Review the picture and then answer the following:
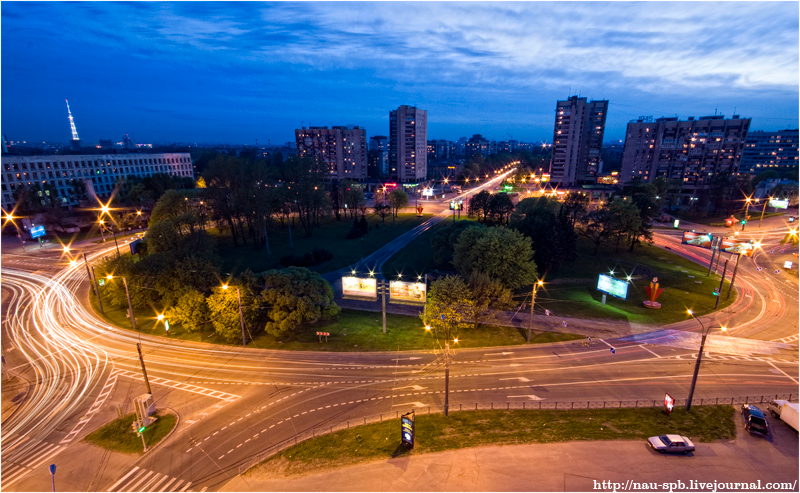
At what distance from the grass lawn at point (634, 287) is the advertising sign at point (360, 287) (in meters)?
23.6

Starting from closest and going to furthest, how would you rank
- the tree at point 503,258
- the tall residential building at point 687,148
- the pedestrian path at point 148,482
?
the pedestrian path at point 148,482
the tree at point 503,258
the tall residential building at point 687,148

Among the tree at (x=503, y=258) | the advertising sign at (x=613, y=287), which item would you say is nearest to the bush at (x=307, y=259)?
the tree at (x=503, y=258)

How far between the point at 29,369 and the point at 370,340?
3519cm

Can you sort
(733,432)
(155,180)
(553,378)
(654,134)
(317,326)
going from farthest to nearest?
(654,134)
(155,180)
(317,326)
(553,378)
(733,432)

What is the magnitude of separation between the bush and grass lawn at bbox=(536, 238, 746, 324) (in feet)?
131

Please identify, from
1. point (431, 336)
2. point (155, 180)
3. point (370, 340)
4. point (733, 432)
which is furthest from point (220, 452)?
point (155, 180)

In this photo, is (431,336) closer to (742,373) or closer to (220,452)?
(220,452)

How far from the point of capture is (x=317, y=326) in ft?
144

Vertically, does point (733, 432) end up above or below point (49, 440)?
above

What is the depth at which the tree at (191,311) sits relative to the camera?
41312 mm

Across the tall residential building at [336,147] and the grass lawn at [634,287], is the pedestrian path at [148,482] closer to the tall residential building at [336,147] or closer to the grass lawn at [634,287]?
the grass lawn at [634,287]

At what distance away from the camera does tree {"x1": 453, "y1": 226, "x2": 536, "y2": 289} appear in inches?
1877

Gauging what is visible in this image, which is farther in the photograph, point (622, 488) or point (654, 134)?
point (654, 134)

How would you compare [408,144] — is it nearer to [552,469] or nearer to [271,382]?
[271,382]
